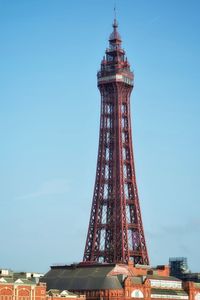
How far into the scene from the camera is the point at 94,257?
501 feet

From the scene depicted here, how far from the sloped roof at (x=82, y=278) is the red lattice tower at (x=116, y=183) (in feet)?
34.0

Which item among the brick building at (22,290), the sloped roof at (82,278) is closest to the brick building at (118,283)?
the sloped roof at (82,278)

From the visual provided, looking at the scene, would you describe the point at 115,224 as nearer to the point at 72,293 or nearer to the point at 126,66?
the point at 72,293

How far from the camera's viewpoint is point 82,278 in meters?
136

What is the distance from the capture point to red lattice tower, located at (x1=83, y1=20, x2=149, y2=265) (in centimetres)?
15225

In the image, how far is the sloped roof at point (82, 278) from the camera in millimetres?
133250

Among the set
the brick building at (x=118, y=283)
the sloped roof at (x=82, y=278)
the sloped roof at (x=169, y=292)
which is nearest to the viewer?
the brick building at (x=118, y=283)

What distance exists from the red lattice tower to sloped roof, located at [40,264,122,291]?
10371mm

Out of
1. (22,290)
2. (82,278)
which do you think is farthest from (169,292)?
(22,290)

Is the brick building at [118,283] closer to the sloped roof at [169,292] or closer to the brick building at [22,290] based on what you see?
the sloped roof at [169,292]

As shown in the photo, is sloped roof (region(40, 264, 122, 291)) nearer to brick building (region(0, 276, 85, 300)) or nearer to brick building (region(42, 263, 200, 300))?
brick building (region(42, 263, 200, 300))

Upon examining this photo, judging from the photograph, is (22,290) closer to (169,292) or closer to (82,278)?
(82,278)

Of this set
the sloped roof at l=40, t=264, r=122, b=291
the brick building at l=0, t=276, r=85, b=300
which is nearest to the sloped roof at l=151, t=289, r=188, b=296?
the sloped roof at l=40, t=264, r=122, b=291

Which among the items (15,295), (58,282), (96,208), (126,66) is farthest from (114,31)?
(15,295)
